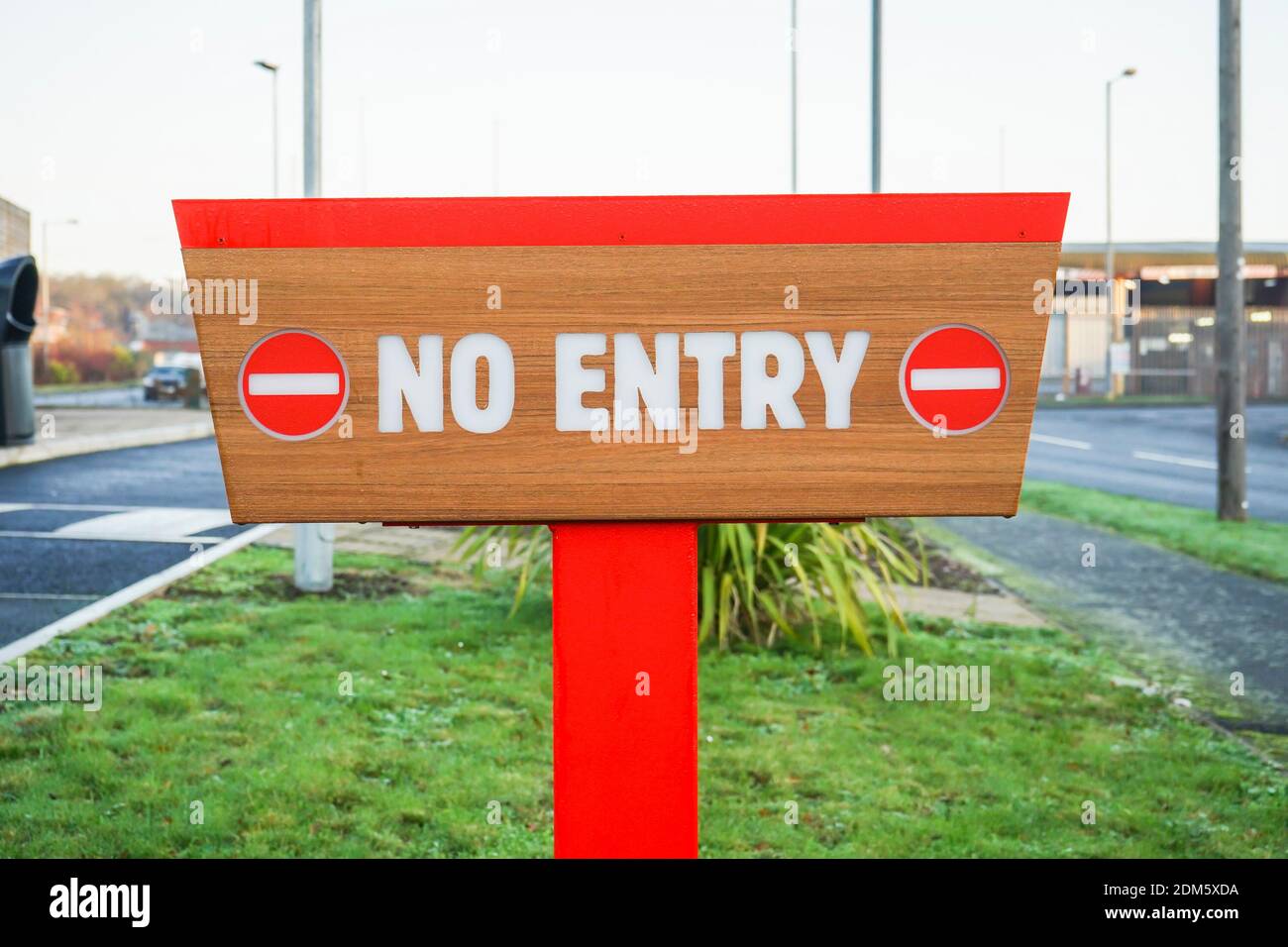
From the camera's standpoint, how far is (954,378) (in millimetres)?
1953

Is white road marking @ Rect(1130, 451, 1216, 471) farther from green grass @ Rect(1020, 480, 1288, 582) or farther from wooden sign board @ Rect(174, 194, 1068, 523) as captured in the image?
wooden sign board @ Rect(174, 194, 1068, 523)

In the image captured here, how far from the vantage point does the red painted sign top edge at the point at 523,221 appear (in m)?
1.87

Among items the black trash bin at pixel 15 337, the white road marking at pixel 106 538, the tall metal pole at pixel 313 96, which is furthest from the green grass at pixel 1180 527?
the black trash bin at pixel 15 337

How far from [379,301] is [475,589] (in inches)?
212

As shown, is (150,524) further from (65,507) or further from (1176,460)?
(1176,460)

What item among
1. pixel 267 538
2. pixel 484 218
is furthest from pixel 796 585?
pixel 484 218

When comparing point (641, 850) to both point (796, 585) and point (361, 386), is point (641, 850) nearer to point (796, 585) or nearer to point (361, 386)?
point (361, 386)

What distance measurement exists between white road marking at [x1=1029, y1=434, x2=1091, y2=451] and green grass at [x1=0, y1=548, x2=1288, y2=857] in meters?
15.4

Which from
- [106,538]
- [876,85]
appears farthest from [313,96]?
[876,85]

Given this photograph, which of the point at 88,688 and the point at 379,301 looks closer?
the point at 379,301

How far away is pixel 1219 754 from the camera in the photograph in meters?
4.53

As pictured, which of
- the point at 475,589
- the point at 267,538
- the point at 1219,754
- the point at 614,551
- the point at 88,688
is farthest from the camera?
the point at 267,538

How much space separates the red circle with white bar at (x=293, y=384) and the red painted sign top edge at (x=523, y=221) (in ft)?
0.48

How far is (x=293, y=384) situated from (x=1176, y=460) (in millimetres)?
18421
